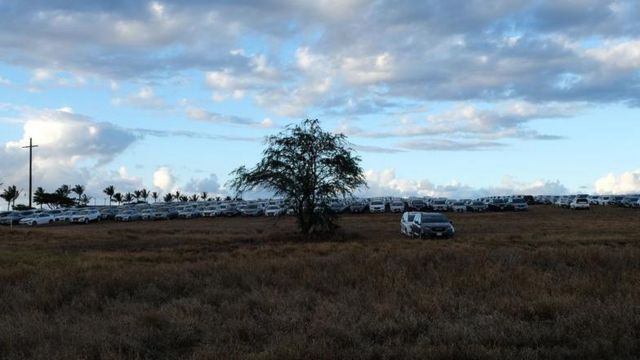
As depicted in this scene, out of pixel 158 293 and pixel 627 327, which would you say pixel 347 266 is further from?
pixel 627 327

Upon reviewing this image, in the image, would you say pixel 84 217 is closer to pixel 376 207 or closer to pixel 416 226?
pixel 376 207

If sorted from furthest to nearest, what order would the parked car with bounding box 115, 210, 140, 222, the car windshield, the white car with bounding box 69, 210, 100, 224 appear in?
the parked car with bounding box 115, 210, 140, 222
the white car with bounding box 69, 210, 100, 224
the car windshield

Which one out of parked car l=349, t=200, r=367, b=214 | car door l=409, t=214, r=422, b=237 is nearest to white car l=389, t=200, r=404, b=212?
parked car l=349, t=200, r=367, b=214

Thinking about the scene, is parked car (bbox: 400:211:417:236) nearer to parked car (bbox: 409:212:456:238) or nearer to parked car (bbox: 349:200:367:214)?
parked car (bbox: 409:212:456:238)

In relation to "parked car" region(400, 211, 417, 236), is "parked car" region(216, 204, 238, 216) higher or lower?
higher

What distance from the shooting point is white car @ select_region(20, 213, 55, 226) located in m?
79.0

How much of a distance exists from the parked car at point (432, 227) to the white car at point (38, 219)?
185 feet

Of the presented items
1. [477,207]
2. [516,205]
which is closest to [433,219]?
[516,205]

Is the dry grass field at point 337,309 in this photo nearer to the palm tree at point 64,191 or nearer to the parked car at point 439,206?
the parked car at point 439,206

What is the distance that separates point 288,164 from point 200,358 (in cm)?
3491

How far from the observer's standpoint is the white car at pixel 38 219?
78969 millimetres

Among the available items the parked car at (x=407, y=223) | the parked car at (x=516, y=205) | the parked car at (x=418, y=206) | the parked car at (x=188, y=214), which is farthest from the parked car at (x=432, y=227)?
the parked car at (x=188, y=214)

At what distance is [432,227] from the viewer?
37719 mm

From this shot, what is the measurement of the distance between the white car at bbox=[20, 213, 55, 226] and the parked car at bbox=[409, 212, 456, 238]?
56.3 meters
